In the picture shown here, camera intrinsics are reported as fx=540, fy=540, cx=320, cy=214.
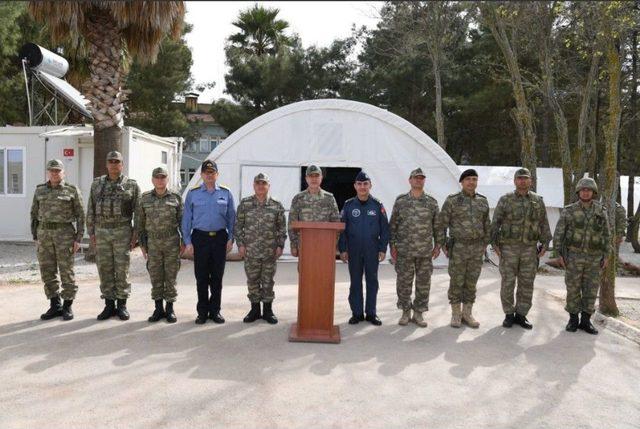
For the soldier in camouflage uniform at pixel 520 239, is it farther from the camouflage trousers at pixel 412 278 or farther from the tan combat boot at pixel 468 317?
the camouflage trousers at pixel 412 278

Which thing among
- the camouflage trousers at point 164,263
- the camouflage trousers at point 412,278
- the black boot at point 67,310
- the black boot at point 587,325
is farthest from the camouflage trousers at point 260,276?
the black boot at point 587,325

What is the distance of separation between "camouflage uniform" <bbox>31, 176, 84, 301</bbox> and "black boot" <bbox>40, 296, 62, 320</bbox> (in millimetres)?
54

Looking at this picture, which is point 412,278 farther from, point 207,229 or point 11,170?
point 11,170

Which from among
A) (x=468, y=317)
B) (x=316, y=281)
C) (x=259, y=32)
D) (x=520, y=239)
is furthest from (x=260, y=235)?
(x=259, y=32)

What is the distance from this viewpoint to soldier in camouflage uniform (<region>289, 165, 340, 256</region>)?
560cm

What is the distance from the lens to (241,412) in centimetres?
342

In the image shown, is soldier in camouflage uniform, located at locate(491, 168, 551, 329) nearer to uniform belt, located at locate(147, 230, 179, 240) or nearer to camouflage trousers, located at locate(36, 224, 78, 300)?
uniform belt, located at locate(147, 230, 179, 240)

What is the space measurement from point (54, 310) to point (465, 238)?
14.3ft

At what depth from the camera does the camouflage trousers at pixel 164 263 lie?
18.1 ft

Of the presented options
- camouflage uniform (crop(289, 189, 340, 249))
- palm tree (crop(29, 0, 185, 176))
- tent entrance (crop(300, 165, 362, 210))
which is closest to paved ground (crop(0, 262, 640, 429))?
camouflage uniform (crop(289, 189, 340, 249))

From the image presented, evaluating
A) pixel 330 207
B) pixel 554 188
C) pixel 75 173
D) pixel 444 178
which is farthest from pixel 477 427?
pixel 554 188

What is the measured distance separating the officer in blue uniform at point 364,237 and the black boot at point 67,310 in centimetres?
290

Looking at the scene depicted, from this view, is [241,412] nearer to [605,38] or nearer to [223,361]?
[223,361]

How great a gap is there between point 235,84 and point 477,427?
24.1 meters
